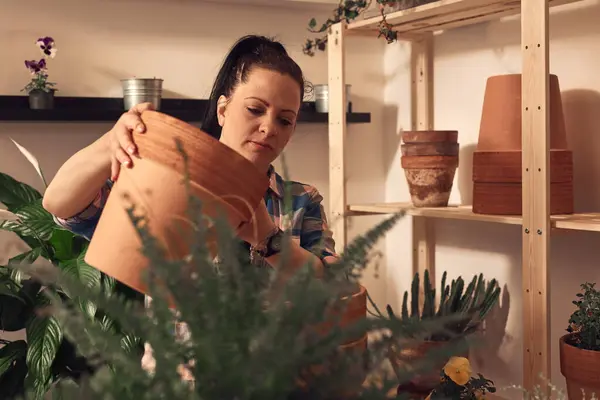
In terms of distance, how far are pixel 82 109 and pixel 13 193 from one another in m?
0.36

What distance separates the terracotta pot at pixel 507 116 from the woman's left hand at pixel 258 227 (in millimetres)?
1446

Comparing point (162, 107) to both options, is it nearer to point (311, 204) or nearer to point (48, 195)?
point (311, 204)

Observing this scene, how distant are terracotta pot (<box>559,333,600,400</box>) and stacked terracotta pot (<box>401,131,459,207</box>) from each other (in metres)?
0.63

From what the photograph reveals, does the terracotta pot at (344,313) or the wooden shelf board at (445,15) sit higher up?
the wooden shelf board at (445,15)

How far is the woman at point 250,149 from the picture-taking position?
74 centimetres

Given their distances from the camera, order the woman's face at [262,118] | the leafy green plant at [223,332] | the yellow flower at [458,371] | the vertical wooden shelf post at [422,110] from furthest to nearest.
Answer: the vertical wooden shelf post at [422,110], the yellow flower at [458,371], the woman's face at [262,118], the leafy green plant at [223,332]

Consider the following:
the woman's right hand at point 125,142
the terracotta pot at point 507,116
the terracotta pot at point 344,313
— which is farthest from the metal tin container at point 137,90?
the terracotta pot at point 344,313

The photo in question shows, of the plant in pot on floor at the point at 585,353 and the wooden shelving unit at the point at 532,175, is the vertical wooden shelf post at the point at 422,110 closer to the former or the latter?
the wooden shelving unit at the point at 532,175

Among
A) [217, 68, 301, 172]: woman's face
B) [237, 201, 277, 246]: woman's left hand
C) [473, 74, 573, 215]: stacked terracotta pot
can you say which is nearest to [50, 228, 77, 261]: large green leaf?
[217, 68, 301, 172]: woman's face

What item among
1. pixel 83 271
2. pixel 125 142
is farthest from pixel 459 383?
pixel 125 142

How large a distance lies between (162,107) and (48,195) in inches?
61.4

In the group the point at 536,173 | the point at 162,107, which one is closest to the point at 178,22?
the point at 162,107

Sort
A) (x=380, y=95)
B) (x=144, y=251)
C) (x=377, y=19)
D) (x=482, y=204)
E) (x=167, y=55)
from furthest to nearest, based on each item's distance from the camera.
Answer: (x=380, y=95) → (x=167, y=55) → (x=377, y=19) → (x=482, y=204) → (x=144, y=251)

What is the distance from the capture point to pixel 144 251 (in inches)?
15.1
